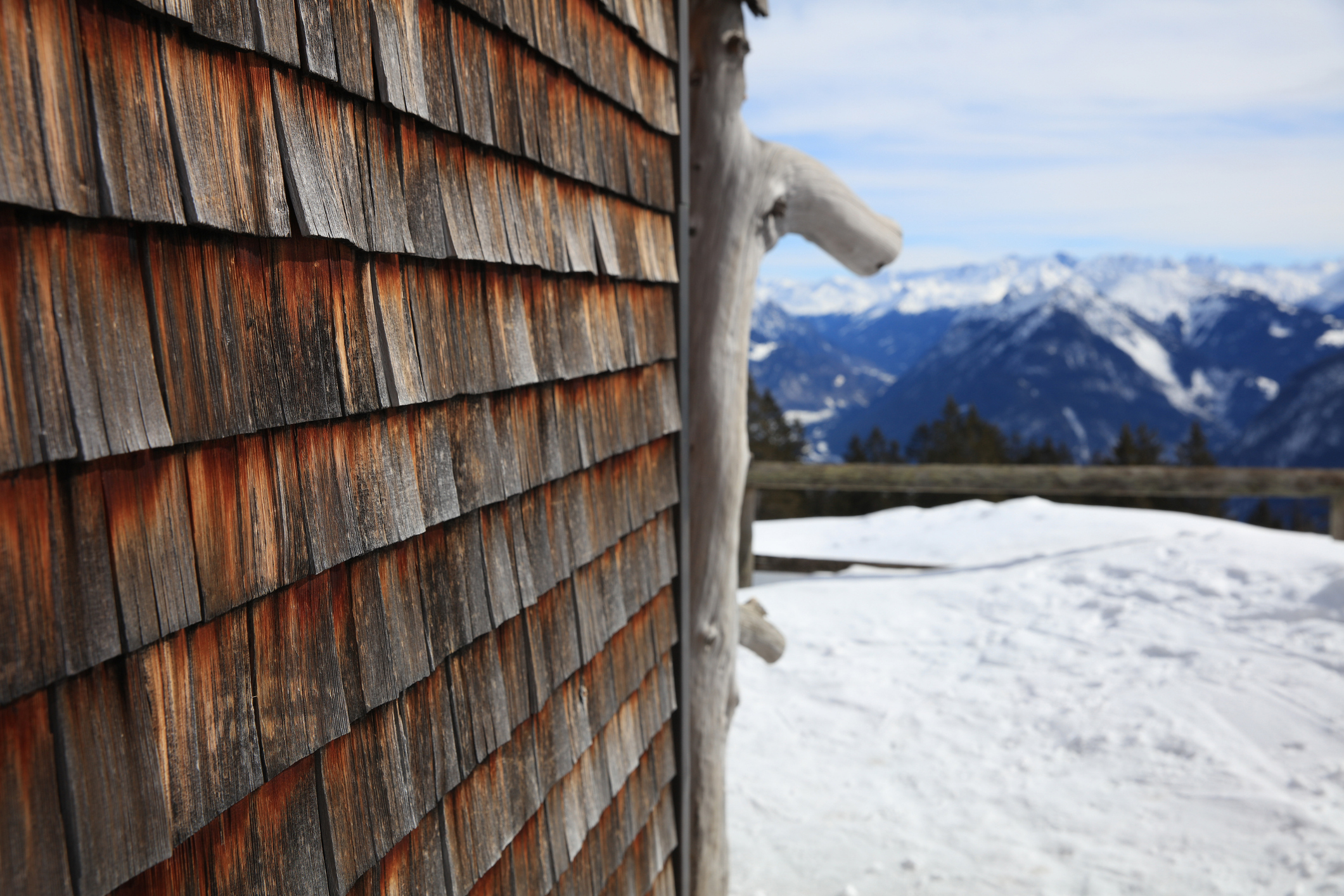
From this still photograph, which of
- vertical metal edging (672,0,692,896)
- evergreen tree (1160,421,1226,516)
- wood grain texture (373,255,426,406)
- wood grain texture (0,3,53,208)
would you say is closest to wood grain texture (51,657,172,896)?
wood grain texture (0,3,53,208)

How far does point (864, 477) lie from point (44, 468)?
758 centimetres

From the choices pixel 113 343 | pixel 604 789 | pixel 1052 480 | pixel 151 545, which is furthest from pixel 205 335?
pixel 1052 480

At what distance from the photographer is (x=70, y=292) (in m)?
0.77

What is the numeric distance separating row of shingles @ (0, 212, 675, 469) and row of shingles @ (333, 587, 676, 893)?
49 cm

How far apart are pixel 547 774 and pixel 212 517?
1076 mm

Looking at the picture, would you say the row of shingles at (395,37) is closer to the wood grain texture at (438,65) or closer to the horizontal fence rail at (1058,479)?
the wood grain texture at (438,65)

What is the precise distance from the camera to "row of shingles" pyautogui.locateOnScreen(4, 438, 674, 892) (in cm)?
75

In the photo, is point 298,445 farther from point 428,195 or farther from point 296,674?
point 428,195

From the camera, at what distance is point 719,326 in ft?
9.50

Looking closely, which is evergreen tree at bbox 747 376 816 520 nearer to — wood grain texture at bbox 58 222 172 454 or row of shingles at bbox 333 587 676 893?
row of shingles at bbox 333 587 676 893

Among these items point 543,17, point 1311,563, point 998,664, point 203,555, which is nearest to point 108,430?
point 203,555

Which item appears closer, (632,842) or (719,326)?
(632,842)

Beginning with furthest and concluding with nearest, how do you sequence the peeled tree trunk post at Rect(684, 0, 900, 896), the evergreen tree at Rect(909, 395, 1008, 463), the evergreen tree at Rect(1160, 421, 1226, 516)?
the evergreen tree at Rect(1160, 421, 1226, 516)
the evergreen tree at Rect(909, 395, 1008, 463)
the peeled tree trunk post at Rect(684, 0, 900, 896)

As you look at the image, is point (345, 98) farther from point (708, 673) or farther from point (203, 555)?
point (708, 673)
